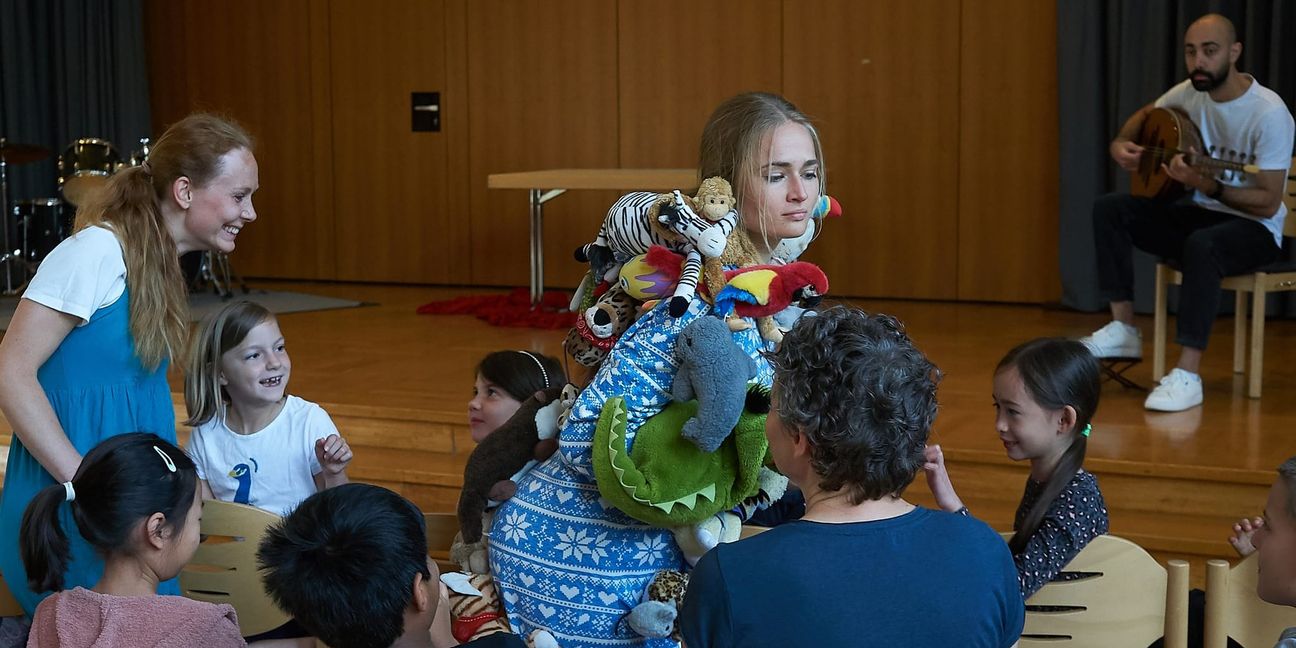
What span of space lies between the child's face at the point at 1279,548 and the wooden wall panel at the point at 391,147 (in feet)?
21.6

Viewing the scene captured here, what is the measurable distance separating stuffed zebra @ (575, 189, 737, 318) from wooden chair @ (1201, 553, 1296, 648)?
33.0 inches

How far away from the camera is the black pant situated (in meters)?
4.21

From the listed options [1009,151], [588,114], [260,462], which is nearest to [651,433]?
[260,462]

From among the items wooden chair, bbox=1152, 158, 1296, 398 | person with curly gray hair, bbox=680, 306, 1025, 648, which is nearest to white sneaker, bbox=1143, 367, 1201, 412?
wooden chair, bbox=1152, 158, 1296, 398

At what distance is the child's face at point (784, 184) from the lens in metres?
1.98

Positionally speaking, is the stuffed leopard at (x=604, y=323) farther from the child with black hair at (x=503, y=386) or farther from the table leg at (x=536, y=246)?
the table leg at (x=536, y=246)

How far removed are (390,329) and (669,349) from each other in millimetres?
4502

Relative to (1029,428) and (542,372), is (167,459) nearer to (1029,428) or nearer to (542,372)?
(542,372)

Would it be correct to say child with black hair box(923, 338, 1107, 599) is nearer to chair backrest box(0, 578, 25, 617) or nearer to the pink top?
the pink top

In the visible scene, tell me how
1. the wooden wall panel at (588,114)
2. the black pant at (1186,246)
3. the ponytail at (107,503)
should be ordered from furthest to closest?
the wooden wall panel at (588,114), the black pant at (1186,246), the ponytail at (107,503)

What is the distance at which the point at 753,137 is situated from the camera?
198 centimetres

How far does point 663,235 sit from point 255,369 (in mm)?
1036

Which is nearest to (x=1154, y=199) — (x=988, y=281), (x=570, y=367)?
(x=988, y=281)

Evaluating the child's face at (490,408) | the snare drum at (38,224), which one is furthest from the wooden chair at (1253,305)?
the snare drum at (38,224)
